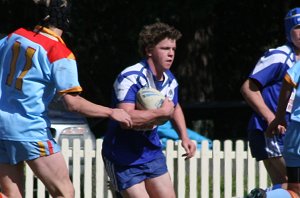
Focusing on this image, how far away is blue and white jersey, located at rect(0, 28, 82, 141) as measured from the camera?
6.98 meters

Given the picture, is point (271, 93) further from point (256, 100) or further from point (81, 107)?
point (81, 107)

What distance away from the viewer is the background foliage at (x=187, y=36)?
18.2 metres

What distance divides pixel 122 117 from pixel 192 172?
440 cm

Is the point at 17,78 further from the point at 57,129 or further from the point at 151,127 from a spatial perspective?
the point at 57,129

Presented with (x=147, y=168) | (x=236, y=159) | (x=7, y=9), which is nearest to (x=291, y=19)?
(x=147, y=168)

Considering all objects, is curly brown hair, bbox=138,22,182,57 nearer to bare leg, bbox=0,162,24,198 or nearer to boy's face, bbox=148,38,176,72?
boy's face, bbox=148,38,176,72

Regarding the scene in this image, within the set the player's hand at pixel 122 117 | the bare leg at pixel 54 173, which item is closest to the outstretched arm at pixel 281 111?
the player's hand at pixel 122 117

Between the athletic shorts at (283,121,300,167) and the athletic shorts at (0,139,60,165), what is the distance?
5.84 feet

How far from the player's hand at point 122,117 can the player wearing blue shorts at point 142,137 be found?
644 mm

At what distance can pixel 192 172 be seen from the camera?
1131 cm

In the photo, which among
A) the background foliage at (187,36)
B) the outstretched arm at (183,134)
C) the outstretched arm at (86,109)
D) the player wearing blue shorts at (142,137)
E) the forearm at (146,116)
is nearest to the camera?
the outstretched arm at (86,109)

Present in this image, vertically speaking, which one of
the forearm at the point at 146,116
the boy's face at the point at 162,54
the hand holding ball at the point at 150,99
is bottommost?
the forearm at the point at 146,116

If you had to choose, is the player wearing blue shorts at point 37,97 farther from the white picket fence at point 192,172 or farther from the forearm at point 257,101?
the white picket fence at point 192,172

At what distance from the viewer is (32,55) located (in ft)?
23.1
